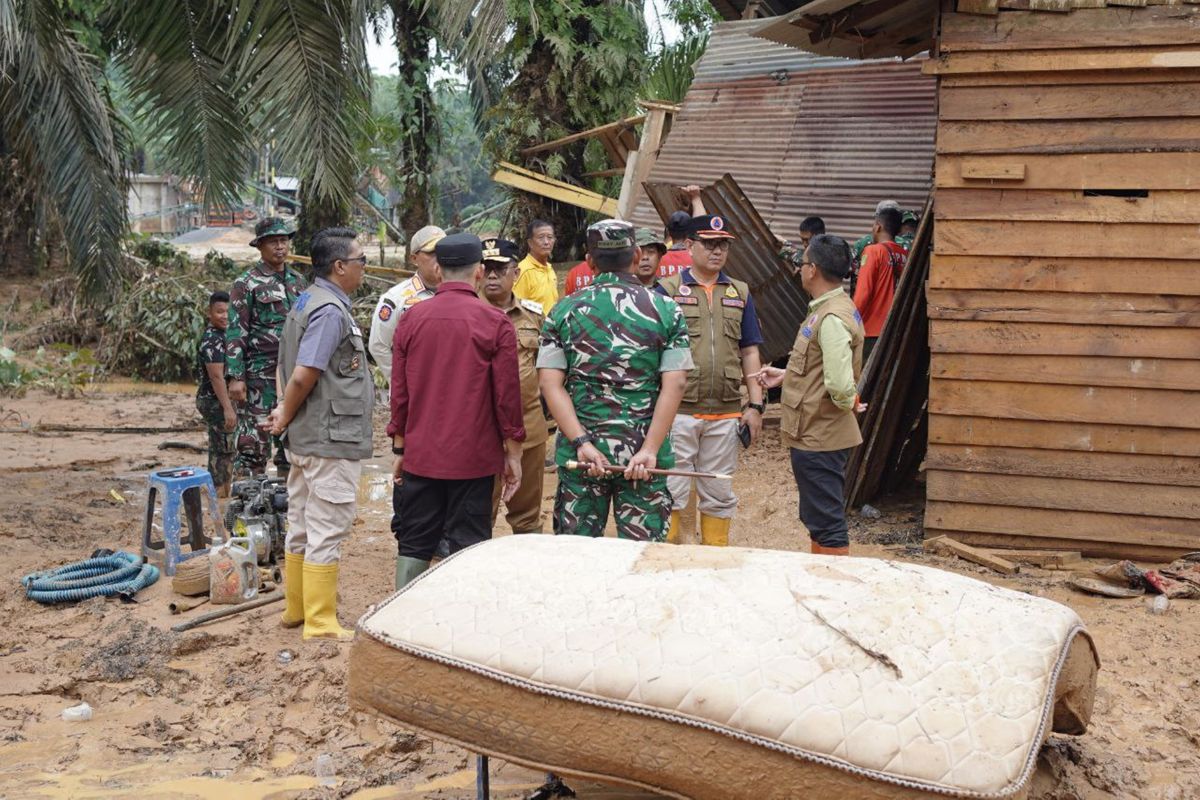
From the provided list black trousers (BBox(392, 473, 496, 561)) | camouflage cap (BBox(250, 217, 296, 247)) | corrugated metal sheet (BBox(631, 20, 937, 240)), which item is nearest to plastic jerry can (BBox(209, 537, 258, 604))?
black trousers (BBox(392, 473, 496, 561))

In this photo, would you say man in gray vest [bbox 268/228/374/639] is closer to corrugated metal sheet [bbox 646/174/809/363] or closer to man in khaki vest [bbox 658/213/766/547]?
man in khaki vest [bbox 658/213/766/547]

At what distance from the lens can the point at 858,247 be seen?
959cm

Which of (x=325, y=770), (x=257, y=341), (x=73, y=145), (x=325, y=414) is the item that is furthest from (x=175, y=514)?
(x=73, y=145)

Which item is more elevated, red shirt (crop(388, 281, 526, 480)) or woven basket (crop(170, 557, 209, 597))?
red shirt (crop(388, 281, 526, 480))

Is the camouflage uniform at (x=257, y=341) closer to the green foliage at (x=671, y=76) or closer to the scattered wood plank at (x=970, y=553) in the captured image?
the scattered wood plank at (x=970, y=553)

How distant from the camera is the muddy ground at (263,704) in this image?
414 cm

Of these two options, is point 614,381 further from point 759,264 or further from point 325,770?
point 759,264

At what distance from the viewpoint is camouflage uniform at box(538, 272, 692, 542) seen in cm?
479

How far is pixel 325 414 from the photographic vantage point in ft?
17.8

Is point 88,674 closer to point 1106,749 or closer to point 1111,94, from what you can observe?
point 1106,749

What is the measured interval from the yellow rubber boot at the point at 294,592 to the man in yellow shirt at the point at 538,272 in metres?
2.97

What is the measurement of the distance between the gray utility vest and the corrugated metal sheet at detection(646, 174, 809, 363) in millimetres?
4841

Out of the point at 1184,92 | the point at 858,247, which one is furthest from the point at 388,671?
the point at 858,247

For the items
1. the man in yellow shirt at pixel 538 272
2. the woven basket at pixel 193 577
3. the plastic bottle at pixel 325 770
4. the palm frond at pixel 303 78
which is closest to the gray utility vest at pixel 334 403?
the woven basket at pixel 193 577
